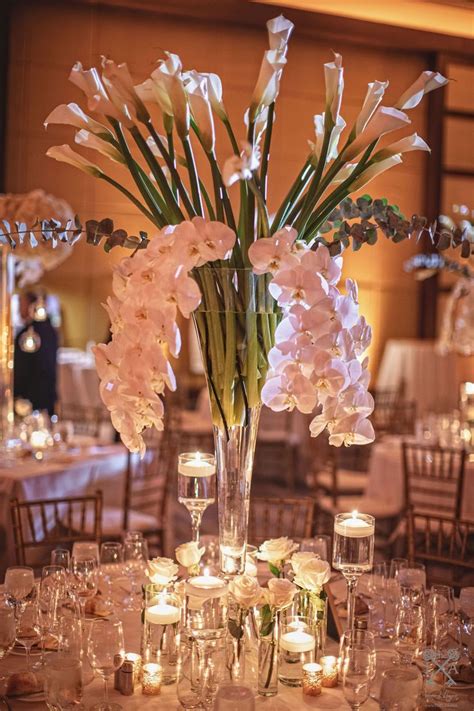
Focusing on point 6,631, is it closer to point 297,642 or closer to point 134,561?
point 297,642

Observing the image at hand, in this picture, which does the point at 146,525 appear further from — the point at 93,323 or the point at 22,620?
the point at 93,323

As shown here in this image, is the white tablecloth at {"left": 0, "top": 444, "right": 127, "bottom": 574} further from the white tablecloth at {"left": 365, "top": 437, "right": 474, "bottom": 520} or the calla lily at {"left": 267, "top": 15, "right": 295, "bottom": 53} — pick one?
the calla lily at {"left": 267, "top": 15, "right": 295, "bottom": 53}

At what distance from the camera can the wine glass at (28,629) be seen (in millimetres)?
1967

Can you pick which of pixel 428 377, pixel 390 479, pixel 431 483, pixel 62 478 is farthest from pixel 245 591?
pixel 428 377

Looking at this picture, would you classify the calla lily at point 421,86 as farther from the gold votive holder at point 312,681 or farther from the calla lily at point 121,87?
the gold votive holder at point 312,681

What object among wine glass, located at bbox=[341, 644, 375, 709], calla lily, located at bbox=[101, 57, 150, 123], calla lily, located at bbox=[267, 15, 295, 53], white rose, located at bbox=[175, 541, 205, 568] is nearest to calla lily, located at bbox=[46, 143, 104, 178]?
calla lily, located at bbox=[101, 57, 150, 123]

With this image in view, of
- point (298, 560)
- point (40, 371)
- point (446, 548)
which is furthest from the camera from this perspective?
point (40, 371)

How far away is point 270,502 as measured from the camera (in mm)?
3180

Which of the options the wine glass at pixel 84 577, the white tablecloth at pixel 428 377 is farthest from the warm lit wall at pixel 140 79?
the wine glass at pixel 84 577

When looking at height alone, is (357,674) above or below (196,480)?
below

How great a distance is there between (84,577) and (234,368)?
779 mm

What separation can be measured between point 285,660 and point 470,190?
969 centimetres

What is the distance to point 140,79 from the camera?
9289mm

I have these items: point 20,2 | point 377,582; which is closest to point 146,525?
point 377,582
